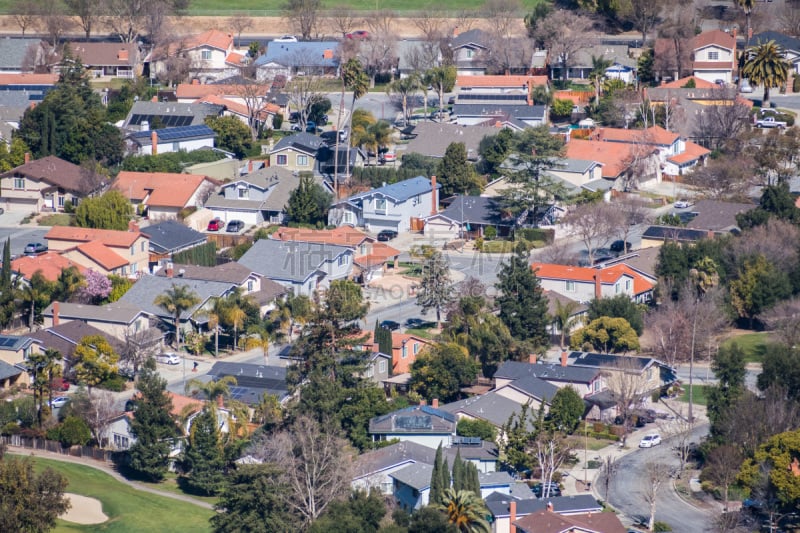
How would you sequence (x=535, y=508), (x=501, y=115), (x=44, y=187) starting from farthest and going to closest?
1. (x=501, y=115)
2. (x=44, y=187)
3. (x=535, y=508)

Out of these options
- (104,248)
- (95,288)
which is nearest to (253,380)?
(95,288)

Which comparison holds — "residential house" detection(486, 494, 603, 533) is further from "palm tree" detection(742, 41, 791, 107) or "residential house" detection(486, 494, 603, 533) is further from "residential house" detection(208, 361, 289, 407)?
"palm tree" detection(742, 41, 791, 107)

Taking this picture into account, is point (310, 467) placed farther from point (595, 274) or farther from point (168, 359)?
point (595, 274)

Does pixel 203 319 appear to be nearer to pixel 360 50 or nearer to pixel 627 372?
pixel 627 372

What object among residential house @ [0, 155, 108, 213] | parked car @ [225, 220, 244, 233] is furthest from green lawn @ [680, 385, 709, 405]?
residential house @ [0, 155, 108, 213]

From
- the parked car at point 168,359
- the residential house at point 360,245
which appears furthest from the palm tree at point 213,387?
the residential house at point 360,245

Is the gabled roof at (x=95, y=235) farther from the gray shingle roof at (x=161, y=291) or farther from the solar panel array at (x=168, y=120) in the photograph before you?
the solar panel array at (x=168, y=120)

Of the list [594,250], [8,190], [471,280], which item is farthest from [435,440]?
[8,190]
